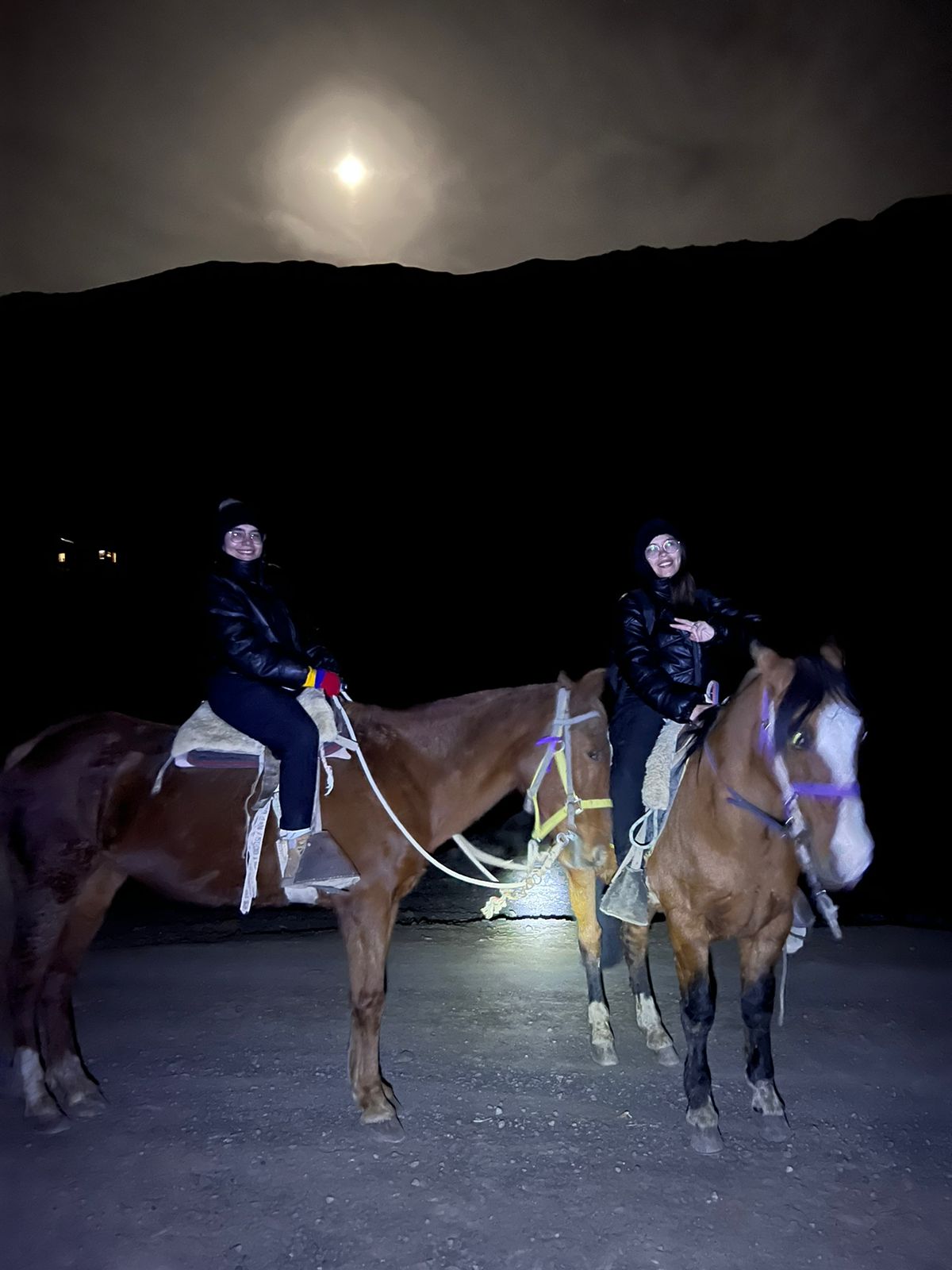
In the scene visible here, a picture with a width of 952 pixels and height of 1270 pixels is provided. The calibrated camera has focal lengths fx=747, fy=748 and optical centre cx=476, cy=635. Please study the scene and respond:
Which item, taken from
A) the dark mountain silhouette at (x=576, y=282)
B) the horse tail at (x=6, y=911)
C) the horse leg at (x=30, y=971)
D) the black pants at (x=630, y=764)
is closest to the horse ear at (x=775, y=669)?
the black pants at (x=630, y=764)

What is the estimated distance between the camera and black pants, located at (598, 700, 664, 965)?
4297 millimetres

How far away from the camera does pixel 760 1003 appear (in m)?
3.59

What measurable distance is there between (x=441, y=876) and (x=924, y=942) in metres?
5.20

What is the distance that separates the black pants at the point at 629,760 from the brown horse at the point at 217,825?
1.38ft

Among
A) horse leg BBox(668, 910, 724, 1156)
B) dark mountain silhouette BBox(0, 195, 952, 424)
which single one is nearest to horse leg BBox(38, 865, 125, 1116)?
horse leg BBox(668, 910, 724, 1156)

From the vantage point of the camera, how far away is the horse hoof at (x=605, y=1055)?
13.4 ft

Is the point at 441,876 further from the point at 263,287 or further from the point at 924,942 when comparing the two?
the point at 263,287

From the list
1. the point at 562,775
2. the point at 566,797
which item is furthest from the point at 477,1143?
the point at 562,775

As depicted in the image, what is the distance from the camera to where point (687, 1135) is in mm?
3420

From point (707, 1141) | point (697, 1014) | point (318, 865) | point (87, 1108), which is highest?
point (318, 865)

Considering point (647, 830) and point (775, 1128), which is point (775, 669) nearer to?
point (647, 830)

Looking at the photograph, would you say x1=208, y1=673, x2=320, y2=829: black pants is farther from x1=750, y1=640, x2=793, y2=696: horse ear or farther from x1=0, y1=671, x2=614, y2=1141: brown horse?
x1=750, y1=640, x2=793, y2=696: horse ear

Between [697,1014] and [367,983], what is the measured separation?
1.59 m

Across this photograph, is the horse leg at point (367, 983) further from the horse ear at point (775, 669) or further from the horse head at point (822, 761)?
the horse ear at point (775, 669)
